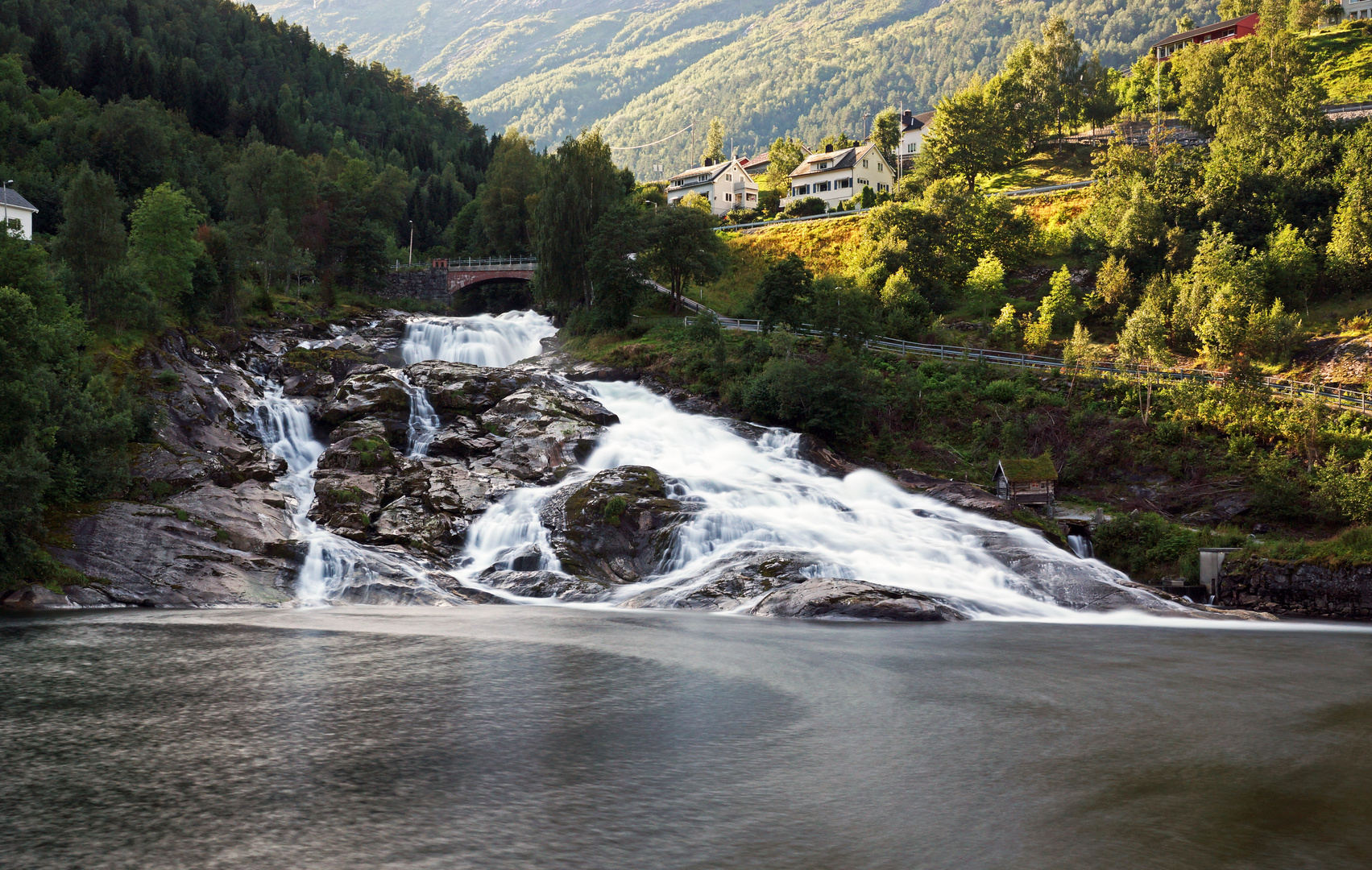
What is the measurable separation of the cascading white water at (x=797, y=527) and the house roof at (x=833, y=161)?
83012mm

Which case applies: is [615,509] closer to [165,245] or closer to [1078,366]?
[1078,366]

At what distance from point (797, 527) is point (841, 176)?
93.9 m

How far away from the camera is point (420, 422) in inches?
1821

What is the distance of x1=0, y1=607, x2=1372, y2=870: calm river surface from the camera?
11070 mm

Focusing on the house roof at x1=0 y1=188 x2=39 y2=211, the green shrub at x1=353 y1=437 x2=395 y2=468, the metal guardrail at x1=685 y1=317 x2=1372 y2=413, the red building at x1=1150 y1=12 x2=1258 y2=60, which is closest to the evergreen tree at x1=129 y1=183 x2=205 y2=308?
the house roof at x1=0 y1=188 x2=39 y2=211

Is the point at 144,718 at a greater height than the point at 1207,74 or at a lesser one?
lesser

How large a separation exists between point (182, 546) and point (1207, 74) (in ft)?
359

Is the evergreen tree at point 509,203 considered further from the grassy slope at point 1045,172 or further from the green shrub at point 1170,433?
the green shrub at point 1170,433

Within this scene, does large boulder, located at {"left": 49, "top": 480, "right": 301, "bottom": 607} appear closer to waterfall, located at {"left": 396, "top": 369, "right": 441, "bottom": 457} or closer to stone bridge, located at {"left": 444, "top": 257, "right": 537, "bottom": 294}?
waterfall, located at {"left": 396, "top": 369, "right": 441, "bottom": 457}

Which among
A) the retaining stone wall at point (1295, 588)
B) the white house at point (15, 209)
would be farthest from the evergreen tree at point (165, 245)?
the retaining stone wall at point (1295, 588)

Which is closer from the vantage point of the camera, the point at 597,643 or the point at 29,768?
the point at 29,768

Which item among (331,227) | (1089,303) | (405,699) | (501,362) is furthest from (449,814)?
(331,227)

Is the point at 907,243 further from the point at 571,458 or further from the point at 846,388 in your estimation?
the point at 571,458

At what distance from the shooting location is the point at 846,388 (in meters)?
49.4
